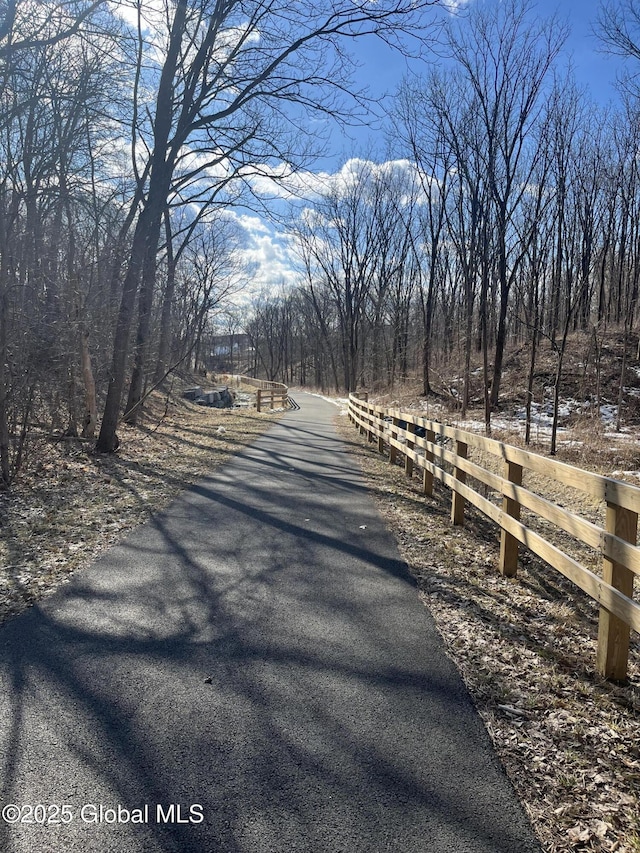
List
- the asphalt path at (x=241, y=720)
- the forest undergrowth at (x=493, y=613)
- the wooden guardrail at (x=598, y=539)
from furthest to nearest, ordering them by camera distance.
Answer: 1. the wooden guardrail at (x=598, y=539)
2. the forest undergrowth at (x=493, y=613)
3. the asphalt path at (x=241, y=720)

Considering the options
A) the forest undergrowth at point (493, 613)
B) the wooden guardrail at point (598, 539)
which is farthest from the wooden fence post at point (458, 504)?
the wooden guardrail at point (598, 539)

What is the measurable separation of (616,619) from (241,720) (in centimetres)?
215

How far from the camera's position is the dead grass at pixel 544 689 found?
2.10 metres

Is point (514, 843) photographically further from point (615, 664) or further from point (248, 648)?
point (248, 648)

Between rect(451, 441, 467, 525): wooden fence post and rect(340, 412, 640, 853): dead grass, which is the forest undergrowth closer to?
rect(340, 412, 640, 853): dead grass

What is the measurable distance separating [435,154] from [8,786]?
2249 cm

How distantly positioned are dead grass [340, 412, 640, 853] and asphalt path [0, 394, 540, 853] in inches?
5.6

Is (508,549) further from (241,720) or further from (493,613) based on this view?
(241,720)

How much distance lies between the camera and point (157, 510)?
6613mm

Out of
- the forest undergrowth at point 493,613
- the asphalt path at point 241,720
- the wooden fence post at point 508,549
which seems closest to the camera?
the asphalt path at point 241,720

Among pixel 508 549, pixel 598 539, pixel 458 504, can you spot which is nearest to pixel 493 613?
pixel 508 549

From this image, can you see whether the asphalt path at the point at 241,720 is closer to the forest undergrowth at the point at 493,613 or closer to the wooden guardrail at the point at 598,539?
the forest undergrowth at the point at 493,613

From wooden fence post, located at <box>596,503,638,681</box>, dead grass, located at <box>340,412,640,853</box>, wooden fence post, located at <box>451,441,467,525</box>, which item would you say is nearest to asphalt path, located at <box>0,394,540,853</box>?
dead grass, located at <box>340,412,640,853</box>

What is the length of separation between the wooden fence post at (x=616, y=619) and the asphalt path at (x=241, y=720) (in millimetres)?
910
